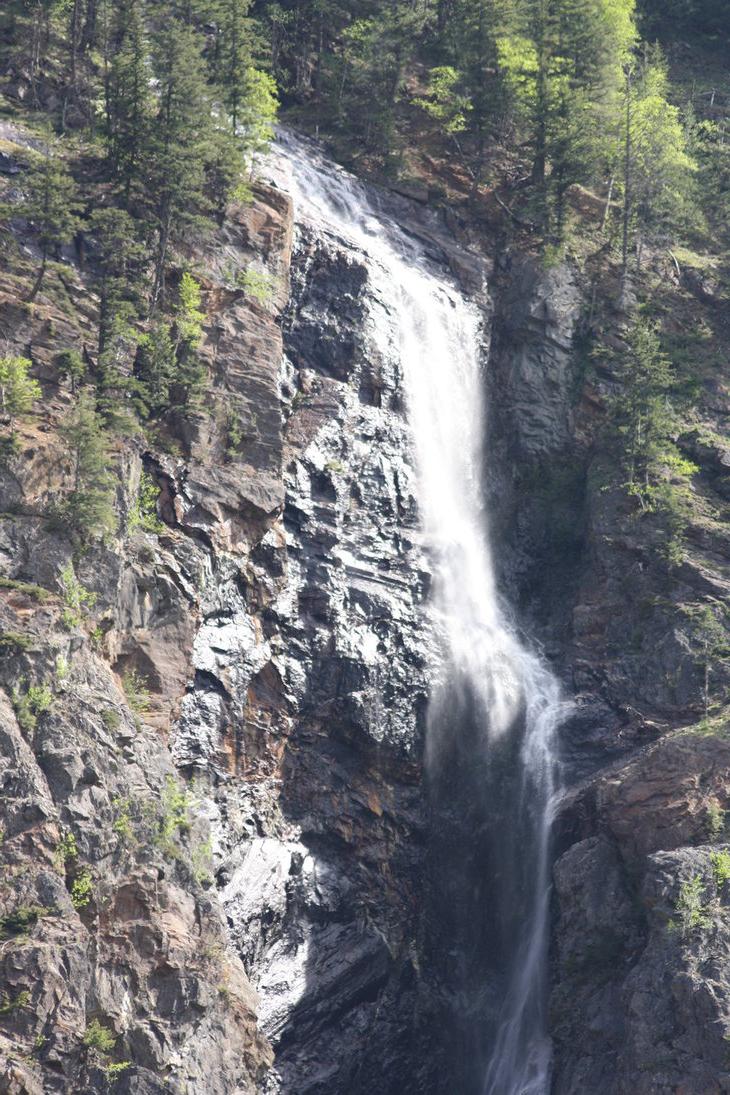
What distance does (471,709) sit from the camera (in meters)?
46.3

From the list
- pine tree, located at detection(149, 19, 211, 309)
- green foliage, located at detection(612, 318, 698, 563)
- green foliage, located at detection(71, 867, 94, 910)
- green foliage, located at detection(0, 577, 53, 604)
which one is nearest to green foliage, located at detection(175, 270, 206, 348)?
pine tree, located at detection(149, 19, 211, 309)

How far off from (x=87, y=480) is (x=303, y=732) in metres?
10.9

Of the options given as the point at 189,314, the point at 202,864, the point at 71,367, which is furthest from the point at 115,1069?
the point at 189,314

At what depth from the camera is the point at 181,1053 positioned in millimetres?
33406

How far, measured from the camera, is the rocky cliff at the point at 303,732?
3331 centimetres

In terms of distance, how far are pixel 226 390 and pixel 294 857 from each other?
14988mm

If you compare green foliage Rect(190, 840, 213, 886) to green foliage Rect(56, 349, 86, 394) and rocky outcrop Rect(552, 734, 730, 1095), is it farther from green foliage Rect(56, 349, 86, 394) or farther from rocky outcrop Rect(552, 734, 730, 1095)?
green foliage Rect(56, 349, 86, 394)

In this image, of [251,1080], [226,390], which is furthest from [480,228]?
[251,1080]

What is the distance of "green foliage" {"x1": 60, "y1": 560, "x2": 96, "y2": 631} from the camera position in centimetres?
3547

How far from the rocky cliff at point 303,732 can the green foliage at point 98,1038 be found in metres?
0.10

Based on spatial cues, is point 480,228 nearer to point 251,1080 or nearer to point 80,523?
point 80,523

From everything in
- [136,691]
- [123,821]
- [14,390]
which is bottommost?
[123,821]

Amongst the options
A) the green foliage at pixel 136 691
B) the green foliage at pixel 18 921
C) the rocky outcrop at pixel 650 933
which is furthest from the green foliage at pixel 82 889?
the rocky outcrop at pixel 650 933

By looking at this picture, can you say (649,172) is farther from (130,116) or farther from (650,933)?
(650,933)
